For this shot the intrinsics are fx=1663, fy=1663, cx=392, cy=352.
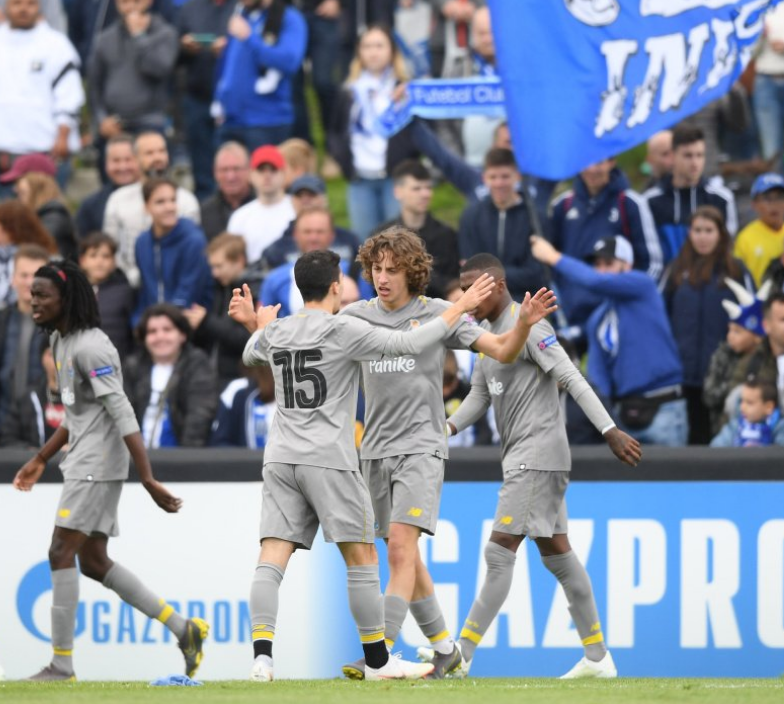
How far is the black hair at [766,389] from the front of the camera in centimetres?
1047

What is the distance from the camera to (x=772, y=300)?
10734mm

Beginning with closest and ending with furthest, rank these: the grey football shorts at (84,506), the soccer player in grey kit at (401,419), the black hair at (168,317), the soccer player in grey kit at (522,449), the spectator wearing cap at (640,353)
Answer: the soccer player in grey kit at (401,419) → the soccer player in grey kit at (522,449) → the grey football shorts at (84,506) → the spectator wearing cap at (640,353) → the black hair at (168,317)

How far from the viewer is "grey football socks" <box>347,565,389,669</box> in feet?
24.6

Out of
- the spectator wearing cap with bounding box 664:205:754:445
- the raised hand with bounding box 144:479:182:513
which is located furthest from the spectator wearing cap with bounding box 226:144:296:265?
the raised hand with bounding box 144:479:182:513

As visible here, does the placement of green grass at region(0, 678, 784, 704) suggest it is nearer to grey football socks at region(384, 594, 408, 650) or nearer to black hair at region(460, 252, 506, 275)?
grey football socks at region(384, 594, 408, 650)

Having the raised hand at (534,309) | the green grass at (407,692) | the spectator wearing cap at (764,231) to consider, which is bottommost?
the green grass at (407,692)

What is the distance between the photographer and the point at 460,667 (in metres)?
8.53

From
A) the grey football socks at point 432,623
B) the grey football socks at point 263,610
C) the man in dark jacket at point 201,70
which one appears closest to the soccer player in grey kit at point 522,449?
the grey football socks at point 432,623

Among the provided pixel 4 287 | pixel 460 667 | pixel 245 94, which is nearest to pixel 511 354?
pixel 460 667

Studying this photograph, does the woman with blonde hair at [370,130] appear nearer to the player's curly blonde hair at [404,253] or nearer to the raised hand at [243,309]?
the player's curly blonde hair at [404,253]

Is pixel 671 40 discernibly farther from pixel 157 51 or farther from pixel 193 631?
pixel 157 51

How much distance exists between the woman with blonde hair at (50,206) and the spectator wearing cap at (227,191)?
3.65 feet

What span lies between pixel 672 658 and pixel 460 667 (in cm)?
194

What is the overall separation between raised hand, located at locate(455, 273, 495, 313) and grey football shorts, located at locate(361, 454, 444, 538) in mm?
975
